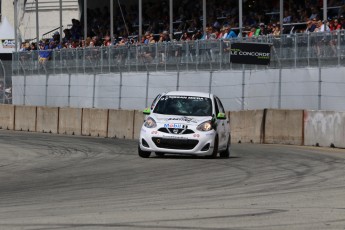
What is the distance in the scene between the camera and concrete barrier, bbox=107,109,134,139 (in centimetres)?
3419

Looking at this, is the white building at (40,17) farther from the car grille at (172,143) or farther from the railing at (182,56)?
the car grille at (172,143)

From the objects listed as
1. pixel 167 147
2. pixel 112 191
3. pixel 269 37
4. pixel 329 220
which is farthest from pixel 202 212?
pixel 269 37

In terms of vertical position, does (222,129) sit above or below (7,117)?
above

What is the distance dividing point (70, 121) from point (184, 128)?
58.4ft

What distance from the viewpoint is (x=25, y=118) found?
41.6m

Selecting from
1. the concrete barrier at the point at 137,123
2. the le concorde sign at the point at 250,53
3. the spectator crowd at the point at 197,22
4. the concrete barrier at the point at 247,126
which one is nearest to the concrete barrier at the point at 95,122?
the concrete barrier at the point at 137,123

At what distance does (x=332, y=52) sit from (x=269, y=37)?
3.17 metres

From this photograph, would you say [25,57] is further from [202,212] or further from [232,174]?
[202,212]

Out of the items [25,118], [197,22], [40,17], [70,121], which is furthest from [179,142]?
[40,17]

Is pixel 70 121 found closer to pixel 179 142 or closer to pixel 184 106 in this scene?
pixel 184 106

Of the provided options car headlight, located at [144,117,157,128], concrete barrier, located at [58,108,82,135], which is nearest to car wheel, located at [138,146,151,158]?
car headlight, located at [144,117,157,128]

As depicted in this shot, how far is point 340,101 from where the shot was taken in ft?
95.3

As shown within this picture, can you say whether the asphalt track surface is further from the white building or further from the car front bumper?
the white building

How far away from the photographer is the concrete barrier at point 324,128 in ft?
87.8
